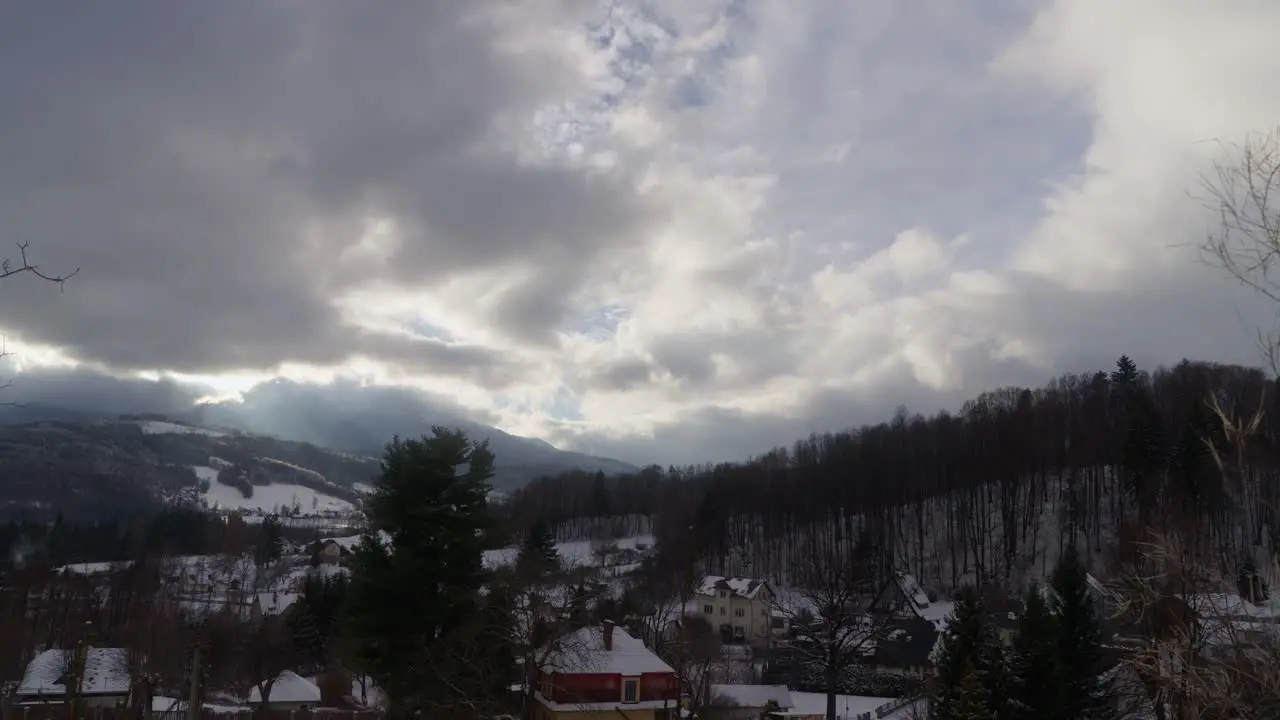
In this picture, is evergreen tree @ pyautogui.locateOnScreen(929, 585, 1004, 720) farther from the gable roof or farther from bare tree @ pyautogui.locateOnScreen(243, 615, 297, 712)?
bare tree @ pyautogui.locateOnScreen(243, 615, 297, 712)

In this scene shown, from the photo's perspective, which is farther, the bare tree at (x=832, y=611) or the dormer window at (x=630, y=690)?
the dormer window at (x=630, y=690)

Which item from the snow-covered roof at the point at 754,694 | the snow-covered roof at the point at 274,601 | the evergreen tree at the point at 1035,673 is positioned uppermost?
the evergreen tree at the point at 1035,673

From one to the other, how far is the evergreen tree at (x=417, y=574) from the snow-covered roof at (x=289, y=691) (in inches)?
904

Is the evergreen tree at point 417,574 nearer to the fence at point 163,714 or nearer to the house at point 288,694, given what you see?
the fence at point 163,714

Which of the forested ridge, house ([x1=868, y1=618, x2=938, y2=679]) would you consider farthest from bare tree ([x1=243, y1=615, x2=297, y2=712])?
house ([x1=868, y1=618, x2=938, y2=679])

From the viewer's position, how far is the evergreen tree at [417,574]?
52.1ft

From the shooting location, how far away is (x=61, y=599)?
2098 inches

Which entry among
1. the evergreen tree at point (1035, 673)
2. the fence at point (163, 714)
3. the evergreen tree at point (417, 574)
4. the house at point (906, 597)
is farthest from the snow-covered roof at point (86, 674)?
the house at point (906, 597)

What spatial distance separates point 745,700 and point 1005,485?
37.5m

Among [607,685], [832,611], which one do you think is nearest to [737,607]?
[607,685]

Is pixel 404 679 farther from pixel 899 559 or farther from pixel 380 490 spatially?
pixel 899 559

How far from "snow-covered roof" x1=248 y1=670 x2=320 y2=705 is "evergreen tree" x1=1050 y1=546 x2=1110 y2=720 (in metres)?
31.0

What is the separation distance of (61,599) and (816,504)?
58.1 m

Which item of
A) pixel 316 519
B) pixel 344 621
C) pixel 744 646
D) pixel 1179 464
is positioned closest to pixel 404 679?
pixel 344 621
